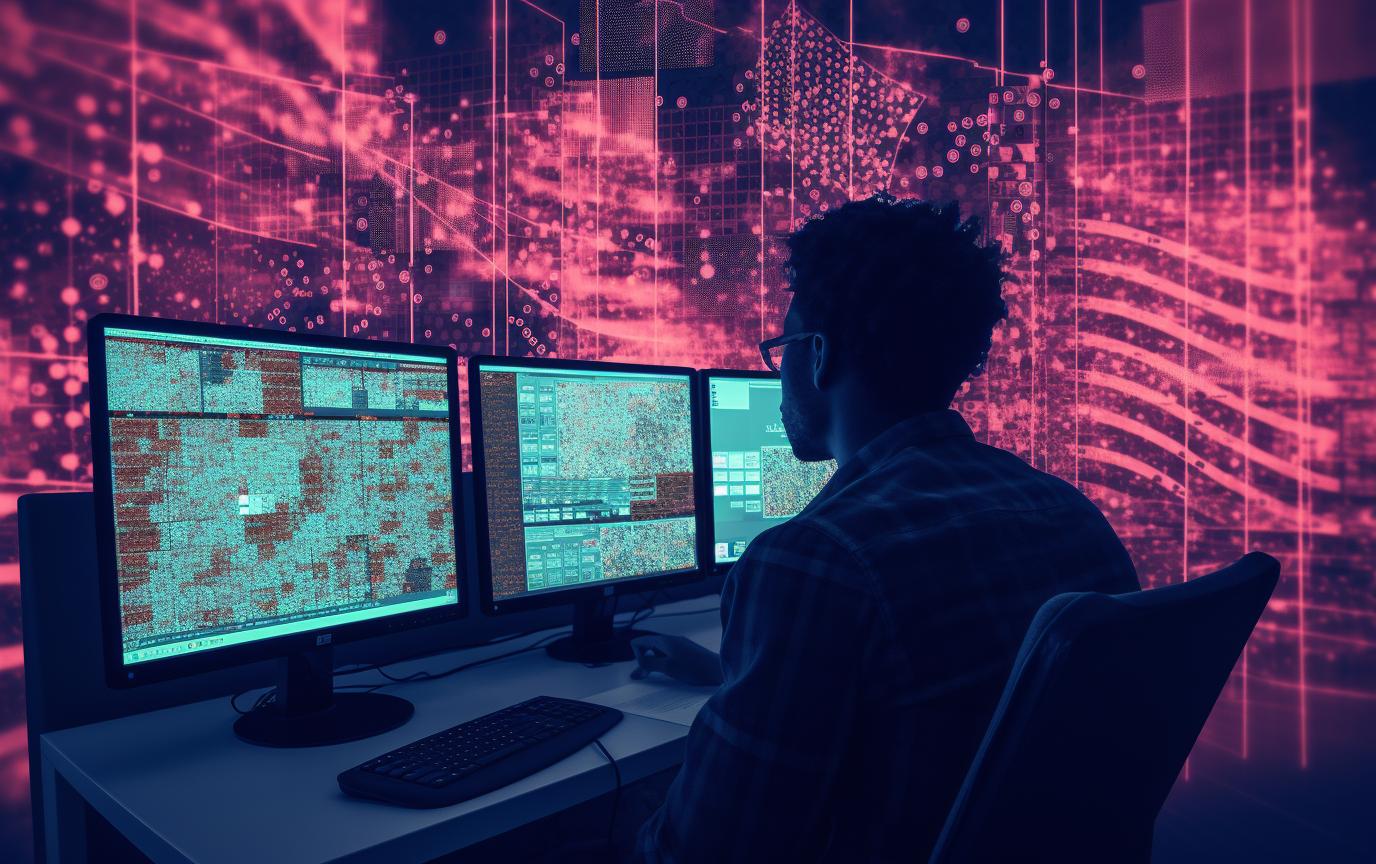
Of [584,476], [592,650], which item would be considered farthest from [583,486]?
[592,650]

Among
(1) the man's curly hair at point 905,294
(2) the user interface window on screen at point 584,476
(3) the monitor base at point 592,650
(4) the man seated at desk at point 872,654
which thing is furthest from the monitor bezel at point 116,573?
(1) the man's curly hair at point 905,294

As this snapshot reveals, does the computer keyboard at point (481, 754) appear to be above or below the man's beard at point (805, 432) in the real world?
below

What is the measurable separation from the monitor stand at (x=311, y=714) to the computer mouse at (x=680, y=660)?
1.20 feet

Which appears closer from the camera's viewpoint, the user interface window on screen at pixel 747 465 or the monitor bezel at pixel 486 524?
the monitor bezel at pixel 486 524

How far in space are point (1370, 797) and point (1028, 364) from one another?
1.31 m

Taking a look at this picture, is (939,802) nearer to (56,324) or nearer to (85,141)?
(56,324)

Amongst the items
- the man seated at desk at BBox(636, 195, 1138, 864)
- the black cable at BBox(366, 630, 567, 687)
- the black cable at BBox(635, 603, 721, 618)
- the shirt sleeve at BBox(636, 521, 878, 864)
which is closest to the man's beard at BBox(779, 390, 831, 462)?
the man seated at desk at BBox(636, 195, 1138, 864)

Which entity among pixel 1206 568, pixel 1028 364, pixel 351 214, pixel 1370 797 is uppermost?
pixel 351 214

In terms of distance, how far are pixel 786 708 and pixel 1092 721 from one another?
0.23 meters

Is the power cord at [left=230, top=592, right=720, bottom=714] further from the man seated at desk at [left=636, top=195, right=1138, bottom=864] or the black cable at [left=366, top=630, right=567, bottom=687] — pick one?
the man seated at desk at [left=636, top=195, right=1138, bottom=864]

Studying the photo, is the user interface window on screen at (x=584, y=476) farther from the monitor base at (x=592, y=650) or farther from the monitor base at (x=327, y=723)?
the monitor base at (x=327, y=723)

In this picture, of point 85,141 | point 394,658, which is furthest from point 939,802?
point 85,141

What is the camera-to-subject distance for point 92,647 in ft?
3.80

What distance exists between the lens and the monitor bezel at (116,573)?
0.94 m
